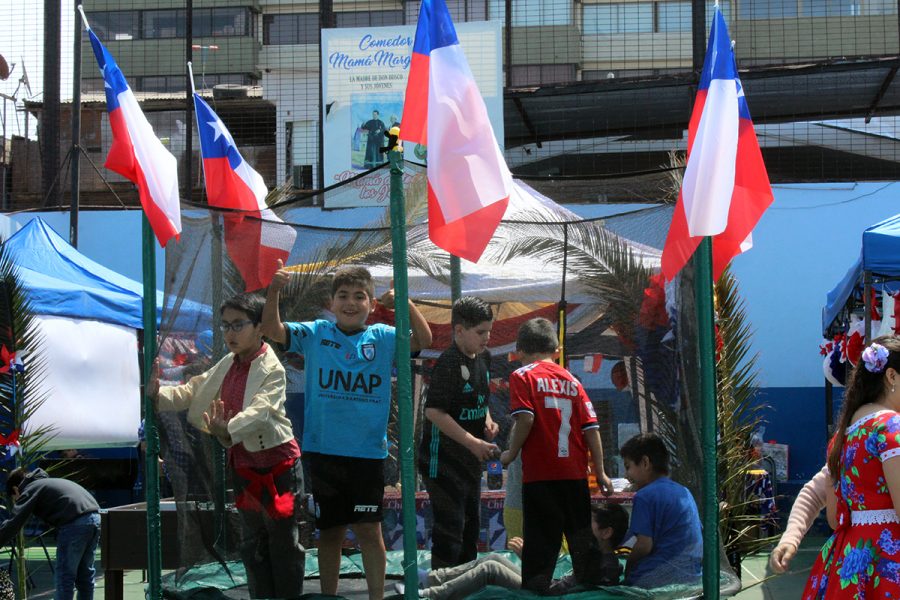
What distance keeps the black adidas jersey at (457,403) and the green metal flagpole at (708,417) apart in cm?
98

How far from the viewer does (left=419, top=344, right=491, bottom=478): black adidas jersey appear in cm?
509

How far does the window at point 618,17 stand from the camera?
19734 mm

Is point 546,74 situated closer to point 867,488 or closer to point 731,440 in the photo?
point 731,440

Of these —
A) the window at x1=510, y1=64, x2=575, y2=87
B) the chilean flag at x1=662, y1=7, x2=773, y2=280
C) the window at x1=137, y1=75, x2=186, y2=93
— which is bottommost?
the chilean flag at x1=662, y1=7, x2=773, y2=280

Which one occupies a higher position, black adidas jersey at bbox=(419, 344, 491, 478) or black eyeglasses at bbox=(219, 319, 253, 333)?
black eyeglasses at bbox=(219, 319, 253, 333)

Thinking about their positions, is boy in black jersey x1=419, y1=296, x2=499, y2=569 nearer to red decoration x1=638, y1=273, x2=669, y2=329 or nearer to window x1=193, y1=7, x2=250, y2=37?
red decoration x1=638, y1=273, x2=669, y2=329

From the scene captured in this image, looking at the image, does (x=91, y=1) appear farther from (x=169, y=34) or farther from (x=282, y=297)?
(x=282, y=297)

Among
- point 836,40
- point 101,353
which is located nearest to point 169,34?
point 836,40

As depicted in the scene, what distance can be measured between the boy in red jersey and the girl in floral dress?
1115 millimetres

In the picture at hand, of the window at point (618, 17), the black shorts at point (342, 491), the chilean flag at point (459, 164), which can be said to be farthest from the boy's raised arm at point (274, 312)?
the window at point (618, 17)

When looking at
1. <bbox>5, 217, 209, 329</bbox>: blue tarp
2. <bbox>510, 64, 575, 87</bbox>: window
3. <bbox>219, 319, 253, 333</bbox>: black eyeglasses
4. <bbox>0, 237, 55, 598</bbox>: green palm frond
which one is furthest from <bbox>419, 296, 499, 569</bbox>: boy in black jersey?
<bbox>510, 64, 575, 87</bbox>: window

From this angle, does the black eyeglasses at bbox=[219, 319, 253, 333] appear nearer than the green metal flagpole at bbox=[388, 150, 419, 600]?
No

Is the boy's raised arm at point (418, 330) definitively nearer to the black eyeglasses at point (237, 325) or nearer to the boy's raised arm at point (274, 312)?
the boy's raised arm at point (274, 312)

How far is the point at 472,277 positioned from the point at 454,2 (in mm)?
13830
